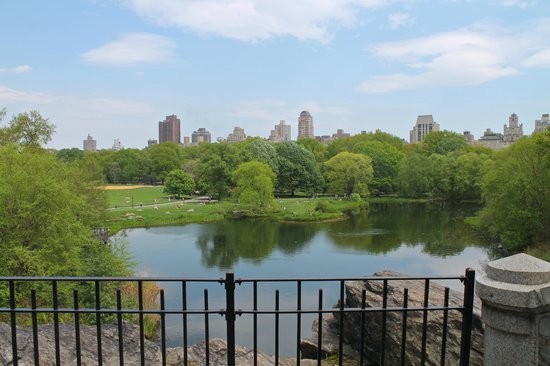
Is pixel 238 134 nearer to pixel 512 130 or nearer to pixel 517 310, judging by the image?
pixel 512 130

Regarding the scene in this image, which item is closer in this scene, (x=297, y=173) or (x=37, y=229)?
(x=37, y=229)

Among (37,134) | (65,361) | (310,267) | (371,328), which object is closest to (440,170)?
(310,267)

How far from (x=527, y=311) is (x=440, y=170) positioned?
184 ft

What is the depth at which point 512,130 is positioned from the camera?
5320 inches

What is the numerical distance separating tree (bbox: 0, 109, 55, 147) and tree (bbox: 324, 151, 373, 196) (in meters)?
37.4

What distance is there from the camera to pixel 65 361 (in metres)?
6.20

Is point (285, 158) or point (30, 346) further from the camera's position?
point (285, 158)

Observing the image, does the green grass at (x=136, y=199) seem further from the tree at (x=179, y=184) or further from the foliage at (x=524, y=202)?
the foliage at (x=524, y=202)

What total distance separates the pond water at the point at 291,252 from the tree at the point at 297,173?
19.1 m

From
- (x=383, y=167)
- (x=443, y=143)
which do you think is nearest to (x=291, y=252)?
(x=383, y=167)

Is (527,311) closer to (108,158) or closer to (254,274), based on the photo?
(254,274)

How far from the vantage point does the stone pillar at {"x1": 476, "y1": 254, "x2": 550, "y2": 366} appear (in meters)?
2.87

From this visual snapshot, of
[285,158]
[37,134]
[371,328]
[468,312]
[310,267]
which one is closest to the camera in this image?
[468,312]

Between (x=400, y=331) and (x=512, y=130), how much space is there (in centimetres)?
14596
